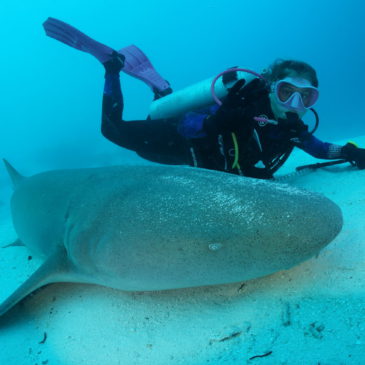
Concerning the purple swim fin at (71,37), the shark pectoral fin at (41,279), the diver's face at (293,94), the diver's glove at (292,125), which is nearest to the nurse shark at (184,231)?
the shark pectoral fin at (41,279)

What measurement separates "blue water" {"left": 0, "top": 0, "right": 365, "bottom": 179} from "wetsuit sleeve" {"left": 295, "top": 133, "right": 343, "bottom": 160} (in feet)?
221

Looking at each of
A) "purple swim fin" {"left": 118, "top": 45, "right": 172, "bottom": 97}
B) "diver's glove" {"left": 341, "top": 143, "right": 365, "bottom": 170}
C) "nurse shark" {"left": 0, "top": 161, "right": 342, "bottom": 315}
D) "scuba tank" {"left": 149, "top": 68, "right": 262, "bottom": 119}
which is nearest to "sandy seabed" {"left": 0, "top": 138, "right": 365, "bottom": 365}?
"nurse shark" {"left": 0, "top": 161, "right": 342, "bottom": 315}

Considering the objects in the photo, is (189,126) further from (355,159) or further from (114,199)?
(355,159)

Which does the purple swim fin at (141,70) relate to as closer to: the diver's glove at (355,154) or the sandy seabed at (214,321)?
the diver's glove at (355,154)

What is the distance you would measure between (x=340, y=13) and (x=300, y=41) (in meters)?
17.6

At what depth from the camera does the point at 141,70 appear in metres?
6.54

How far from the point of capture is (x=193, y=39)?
114m

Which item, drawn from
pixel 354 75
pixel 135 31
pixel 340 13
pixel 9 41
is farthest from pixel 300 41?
pixel 9 41

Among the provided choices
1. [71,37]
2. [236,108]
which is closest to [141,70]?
[71,37]

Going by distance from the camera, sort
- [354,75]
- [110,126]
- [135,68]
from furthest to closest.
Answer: [354,75] < [135,68] < [110,126]

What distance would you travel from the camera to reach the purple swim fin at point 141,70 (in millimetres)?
6371

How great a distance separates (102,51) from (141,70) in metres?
1.25

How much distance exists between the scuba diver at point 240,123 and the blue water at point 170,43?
66.0 metres

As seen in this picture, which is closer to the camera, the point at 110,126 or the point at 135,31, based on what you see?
the point at 110,126
